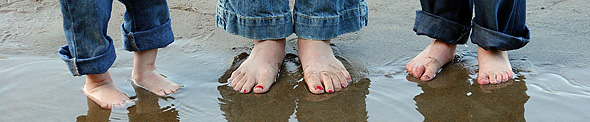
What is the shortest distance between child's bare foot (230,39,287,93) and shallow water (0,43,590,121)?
1.3 inches

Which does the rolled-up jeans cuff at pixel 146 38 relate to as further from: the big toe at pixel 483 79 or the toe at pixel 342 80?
the big toe at pixel 483 79

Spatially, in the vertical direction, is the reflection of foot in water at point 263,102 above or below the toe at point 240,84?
below

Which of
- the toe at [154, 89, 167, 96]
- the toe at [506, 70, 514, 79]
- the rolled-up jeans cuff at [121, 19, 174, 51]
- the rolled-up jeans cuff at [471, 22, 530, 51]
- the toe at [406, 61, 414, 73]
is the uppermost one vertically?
the rolled-up jeans cuff at [121, 19, 174, 51]

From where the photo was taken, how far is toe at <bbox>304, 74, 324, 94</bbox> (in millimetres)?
1794

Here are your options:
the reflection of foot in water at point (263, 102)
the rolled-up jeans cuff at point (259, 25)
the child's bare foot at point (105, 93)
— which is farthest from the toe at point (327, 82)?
the child's bare foot at point (105, 93)

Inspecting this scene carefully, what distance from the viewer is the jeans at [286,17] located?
1.85 metres

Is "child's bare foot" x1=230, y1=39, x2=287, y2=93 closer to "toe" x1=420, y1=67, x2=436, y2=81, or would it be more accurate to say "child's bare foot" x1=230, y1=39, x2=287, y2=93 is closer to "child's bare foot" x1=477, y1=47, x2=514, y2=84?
"toe" x1=420, y1=67, x2=436, y2=81

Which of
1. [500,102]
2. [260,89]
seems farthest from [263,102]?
[500,102]

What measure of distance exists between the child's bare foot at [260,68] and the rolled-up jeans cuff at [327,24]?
0.13 meters

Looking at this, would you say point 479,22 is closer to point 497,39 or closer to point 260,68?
point 497,39

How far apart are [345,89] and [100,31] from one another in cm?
87

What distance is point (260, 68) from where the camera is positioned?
1.91 m

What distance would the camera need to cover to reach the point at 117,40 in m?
2.43

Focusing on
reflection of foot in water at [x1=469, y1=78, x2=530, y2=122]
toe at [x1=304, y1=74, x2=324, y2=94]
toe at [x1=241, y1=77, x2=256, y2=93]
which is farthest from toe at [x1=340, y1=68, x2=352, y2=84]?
reflection of foot in water at [x1=469, y1=78, x2=530, y2=122]
